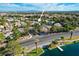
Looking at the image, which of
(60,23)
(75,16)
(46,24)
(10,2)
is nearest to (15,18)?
(10,2)

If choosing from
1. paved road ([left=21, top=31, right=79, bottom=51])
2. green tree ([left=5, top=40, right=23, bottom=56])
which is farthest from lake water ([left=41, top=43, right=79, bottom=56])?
green tree ([left=5, top=40, right=23, bottom=56])

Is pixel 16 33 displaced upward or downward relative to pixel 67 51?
upward

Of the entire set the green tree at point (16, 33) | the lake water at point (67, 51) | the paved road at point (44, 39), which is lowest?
the lake water at point (67, 51)

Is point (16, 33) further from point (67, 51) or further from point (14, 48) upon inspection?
point (67, 51)

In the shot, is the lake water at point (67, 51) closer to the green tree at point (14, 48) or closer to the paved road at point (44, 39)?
the paved road at point (44, 39)

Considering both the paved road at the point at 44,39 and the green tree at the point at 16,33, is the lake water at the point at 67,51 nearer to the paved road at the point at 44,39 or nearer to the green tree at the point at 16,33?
the paved road at the point at 44,39

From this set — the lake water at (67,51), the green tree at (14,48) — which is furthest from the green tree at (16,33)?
the lake water at (67,51)

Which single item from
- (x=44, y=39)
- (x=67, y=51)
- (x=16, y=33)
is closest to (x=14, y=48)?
(x=16, y=33)

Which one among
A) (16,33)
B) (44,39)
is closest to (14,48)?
(16,33)

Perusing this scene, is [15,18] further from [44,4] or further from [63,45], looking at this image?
[63,45]

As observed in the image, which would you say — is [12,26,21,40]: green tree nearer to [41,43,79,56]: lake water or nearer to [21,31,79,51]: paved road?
[21,31,79,51]: paved road

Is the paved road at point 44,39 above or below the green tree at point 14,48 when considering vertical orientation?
above
